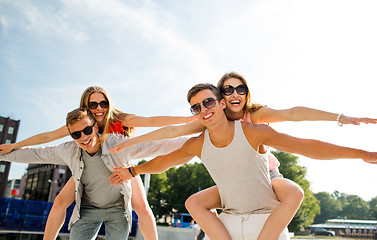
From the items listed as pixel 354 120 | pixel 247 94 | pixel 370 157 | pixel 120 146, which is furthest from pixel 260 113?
pixel 120 146

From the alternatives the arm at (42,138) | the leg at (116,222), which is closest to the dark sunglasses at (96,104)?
the arm at (42,138)

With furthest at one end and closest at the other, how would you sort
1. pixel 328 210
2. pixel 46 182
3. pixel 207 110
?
pixel 328 210 → pixel 46 182 → pixel 207 110

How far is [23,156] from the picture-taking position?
4.38m

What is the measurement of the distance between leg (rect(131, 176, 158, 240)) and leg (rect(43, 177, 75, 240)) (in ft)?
3.03

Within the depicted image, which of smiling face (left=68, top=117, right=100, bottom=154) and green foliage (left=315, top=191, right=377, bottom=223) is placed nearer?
smiling face (left=68, top=117, right=100, bottom=154)

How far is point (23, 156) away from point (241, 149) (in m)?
3.26

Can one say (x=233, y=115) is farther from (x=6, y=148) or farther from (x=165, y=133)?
Result: (x=6, y=148)

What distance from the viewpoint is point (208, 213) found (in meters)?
3.18

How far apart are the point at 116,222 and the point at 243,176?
240 cm

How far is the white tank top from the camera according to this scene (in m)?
3.04

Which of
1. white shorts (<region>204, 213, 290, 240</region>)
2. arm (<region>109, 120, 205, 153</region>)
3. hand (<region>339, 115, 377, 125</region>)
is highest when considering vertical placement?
arm (<region>109, 120, 205, 153</region>)

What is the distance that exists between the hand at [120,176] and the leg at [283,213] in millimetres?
1900

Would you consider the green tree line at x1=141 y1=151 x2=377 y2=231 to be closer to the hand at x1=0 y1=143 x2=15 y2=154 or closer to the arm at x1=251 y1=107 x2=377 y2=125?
the arm at x1=251 y1=107 x2=377 y2=125

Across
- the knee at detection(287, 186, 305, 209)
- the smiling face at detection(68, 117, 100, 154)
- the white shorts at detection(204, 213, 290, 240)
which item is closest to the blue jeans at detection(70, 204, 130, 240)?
the smiling face at detection(68, 117, 100, 154)
